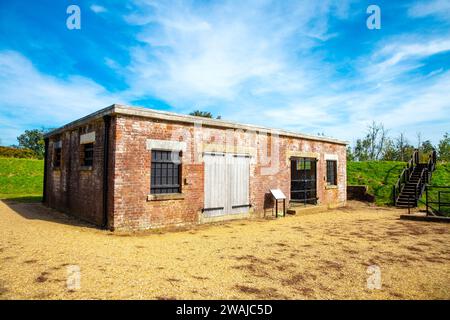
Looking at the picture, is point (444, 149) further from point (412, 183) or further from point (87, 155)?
point (87, 155)

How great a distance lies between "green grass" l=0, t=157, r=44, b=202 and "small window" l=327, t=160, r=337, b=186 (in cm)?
1918

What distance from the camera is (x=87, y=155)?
1034 cm

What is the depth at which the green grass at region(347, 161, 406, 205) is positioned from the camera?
18000 mm

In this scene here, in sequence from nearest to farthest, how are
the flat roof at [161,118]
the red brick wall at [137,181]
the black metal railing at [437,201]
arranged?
the red brick wall at [137,181] → the flat roof at [161,118] → the black metal railing at [437,201]

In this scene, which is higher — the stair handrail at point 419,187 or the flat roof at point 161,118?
the flat roof at point 161,118

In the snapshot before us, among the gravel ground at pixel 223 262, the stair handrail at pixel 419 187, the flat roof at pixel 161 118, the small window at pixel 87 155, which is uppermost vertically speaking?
the flat roof at pixel 161 118

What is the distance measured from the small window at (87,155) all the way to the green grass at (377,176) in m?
15.9

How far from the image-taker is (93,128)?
9.55 meters

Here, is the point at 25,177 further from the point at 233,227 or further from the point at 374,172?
the point at 374,172

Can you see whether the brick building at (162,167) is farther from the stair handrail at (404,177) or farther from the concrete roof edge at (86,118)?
the stair handrail at (404,177)

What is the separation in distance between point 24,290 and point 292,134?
11.5 meters

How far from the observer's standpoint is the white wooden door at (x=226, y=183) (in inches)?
404

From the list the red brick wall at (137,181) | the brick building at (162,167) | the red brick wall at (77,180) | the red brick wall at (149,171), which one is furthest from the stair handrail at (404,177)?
the red brick wall at (77,180)

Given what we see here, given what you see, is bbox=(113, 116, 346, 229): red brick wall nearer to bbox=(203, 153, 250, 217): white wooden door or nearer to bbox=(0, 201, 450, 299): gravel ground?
bbox=(203, 153, 250, 217): white wooden door
